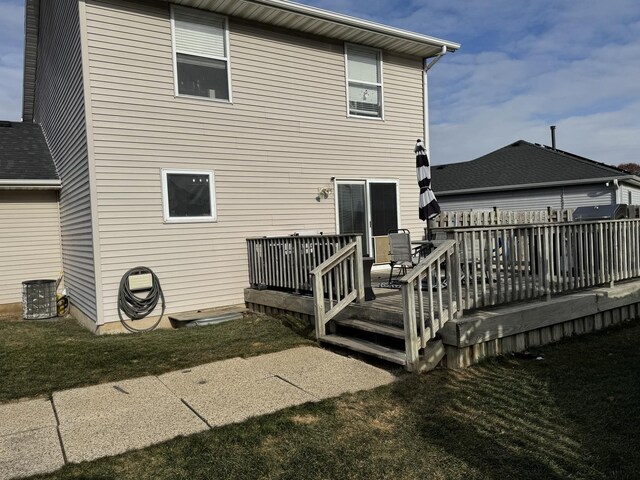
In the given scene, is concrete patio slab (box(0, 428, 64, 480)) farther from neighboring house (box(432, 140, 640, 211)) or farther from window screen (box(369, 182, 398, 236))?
neighboring house (box(432, 140, 640, 211))

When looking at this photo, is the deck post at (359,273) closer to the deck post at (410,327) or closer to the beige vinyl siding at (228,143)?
the deck post at (410,327)

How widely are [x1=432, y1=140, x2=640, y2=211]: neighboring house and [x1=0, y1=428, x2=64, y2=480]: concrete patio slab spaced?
18335 mm

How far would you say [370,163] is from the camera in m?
10.1

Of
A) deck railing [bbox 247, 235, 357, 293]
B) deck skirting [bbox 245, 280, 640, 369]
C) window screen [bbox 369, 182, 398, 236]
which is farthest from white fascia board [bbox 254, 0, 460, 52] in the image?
deck skirting [bbox 245, 280, 640, 369]

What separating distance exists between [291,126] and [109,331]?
15.6ft

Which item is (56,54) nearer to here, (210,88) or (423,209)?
(210,88)

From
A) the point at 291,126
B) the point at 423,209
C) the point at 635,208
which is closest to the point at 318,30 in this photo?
the point at 291,126

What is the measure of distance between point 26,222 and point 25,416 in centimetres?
697

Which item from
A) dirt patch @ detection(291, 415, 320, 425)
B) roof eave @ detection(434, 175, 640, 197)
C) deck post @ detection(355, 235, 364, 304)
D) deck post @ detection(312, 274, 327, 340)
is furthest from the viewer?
roof eave @ detection(434, 175, 640, 197)

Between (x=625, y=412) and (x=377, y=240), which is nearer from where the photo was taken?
(x=625, y=412)

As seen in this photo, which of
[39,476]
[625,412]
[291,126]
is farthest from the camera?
[291,126]

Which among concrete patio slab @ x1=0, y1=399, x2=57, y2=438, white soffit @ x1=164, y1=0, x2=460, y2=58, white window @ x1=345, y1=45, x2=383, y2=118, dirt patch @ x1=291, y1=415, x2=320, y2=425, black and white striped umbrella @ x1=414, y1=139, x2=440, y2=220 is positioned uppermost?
white soffit @ x1=164, y1=0, x2=460, y2=58

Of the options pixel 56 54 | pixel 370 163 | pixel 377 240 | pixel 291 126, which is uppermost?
pixel 56 54

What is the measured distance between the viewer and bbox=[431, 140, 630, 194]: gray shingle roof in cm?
1809
